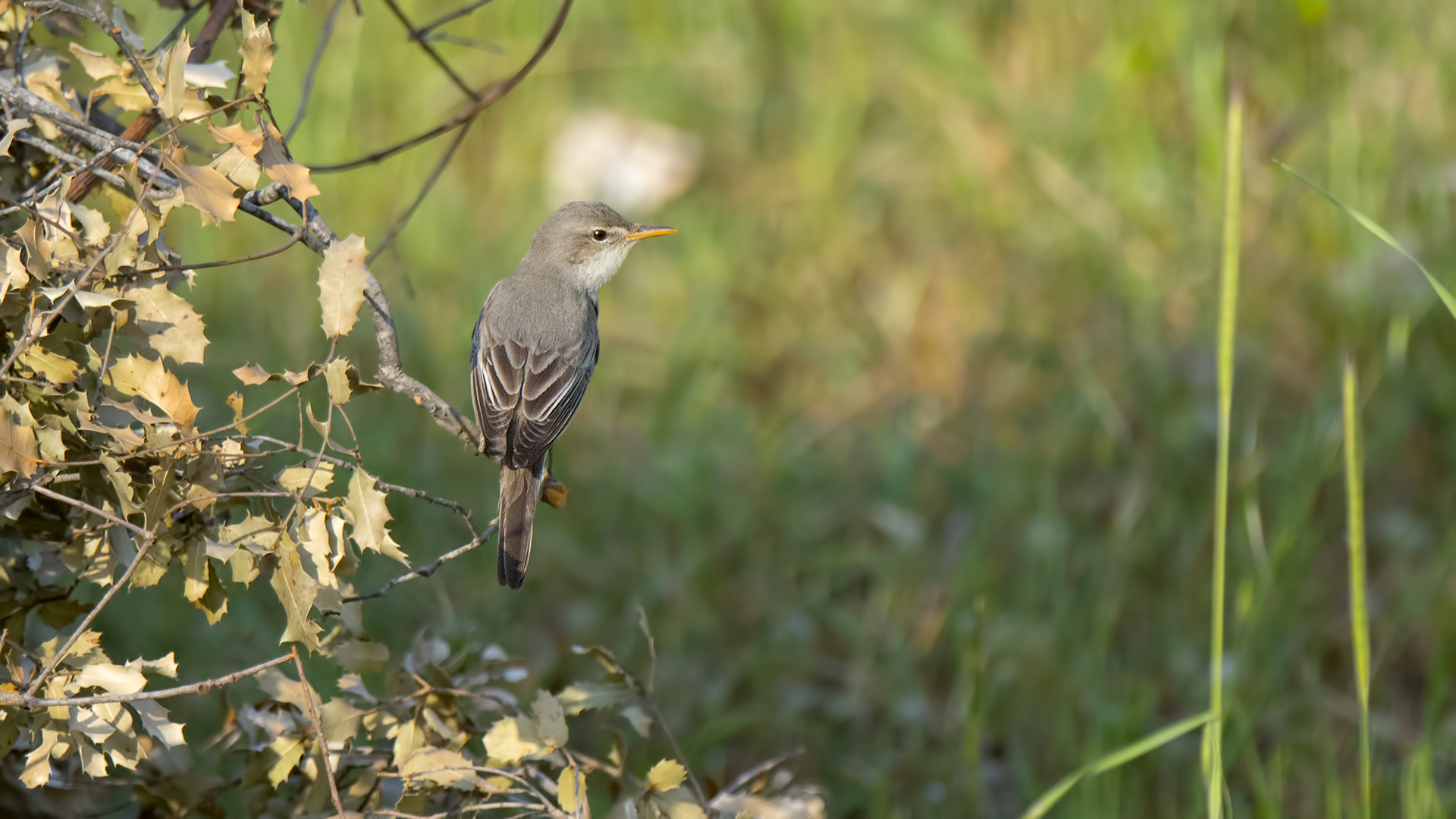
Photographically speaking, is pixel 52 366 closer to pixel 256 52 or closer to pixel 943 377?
pixel 256 52

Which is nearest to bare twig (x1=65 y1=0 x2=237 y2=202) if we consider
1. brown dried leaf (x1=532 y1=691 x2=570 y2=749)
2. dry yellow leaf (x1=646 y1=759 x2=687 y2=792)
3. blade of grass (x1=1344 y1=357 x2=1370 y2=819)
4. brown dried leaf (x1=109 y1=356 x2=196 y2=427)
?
brown dried leaf (x1=109 y1=356 x2=196 y2=427)

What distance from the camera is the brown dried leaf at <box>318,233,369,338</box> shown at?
89.7 inches

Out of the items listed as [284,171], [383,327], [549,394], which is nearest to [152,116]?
[284,171]

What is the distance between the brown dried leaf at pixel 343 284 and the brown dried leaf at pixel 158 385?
12.2 inches

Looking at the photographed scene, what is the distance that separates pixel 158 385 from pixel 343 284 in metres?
0.39

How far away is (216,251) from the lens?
21.3ft

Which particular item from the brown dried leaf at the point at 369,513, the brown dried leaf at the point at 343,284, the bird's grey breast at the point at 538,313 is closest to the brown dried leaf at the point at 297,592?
the brown dried leaf at the point at 369,513

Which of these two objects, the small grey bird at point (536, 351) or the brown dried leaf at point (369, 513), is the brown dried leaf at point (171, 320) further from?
the small grey bird at point (536, 351)

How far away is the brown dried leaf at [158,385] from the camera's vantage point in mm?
2373

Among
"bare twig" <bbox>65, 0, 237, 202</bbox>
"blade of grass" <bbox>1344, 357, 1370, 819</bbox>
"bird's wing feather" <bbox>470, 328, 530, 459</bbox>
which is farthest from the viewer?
"bird's wing feather" <bbox>470, 328, 530, 459</bbox>

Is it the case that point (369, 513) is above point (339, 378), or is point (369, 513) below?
below

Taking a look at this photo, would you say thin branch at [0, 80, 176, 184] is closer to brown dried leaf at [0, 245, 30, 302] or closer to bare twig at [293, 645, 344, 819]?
brown dried leaf at [0, 245, 30, 302]

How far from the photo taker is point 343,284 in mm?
2287

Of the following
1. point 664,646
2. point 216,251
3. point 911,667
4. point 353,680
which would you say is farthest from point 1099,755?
point 216,251
